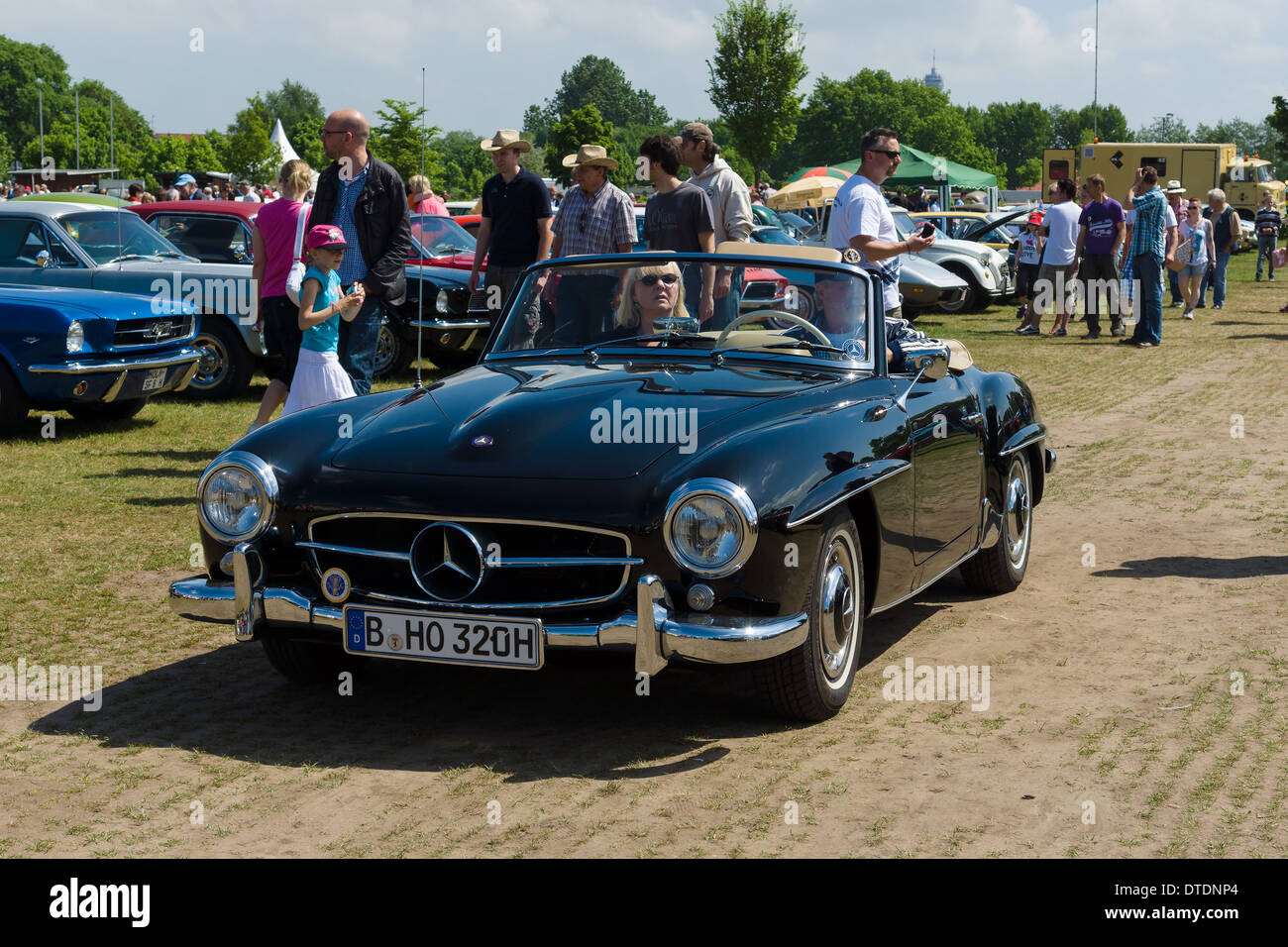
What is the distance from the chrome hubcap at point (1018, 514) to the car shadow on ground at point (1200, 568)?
1.41ft

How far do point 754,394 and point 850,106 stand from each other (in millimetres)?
147744

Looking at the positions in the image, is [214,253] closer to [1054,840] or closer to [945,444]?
[945,444]

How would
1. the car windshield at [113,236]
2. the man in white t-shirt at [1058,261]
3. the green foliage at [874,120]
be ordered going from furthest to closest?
the green foliage at [874,120] < the man in white t-shirt at [1058,261] < the car windshield at [113,236]

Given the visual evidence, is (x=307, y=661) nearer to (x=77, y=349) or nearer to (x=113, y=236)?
(x=77, y=349)

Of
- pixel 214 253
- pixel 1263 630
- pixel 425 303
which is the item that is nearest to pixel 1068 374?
pixel 425 303

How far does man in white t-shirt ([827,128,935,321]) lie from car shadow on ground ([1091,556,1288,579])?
1927 mm

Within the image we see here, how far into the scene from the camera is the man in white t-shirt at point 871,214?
8.16m

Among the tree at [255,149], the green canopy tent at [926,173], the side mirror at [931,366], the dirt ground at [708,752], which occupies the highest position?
the tree at [255,149]

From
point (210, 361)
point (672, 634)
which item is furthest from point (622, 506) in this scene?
point (210, 361)

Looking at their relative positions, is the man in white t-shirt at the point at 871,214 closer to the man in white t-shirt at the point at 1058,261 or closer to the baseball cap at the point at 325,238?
the baseball cap at the point at 325,238

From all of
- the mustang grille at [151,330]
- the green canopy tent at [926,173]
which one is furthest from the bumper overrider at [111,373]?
the green canopy tent at [926,173]

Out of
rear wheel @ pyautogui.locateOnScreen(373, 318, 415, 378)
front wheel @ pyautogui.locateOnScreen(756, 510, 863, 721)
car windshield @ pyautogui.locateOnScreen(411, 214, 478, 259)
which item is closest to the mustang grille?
rear wheel @ pyautogui.locateOnScreen(373, 318, 415, 378)

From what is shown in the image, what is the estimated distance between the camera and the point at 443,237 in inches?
629
